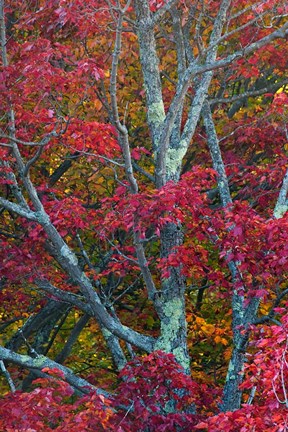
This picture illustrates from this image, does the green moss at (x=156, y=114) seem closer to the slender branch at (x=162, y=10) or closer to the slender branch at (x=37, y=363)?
the slender branch at (x=162, y=10)

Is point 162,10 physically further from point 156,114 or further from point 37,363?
point 37,363

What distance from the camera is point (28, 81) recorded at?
7.34 meters

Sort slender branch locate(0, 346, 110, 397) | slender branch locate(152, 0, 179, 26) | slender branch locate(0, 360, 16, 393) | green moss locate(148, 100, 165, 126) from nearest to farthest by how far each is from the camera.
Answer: slender branch locate(152, 0, 179, 26) < slender branch locate(0, 360, 16, 393) < slender branch locate(0, 346, 110, 397) < green moss locate(148, 100, 165, 126)

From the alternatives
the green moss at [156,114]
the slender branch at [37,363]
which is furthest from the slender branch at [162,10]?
the slender branch at [37,363]

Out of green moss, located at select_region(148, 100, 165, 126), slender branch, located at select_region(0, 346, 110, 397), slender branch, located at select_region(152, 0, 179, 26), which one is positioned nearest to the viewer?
slender branch, located at select_region(152, 0, 179, 26)

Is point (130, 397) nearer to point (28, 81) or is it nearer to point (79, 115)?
point (28, 81)

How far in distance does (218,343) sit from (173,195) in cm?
438

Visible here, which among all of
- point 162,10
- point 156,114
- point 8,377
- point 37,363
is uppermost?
point 162,10

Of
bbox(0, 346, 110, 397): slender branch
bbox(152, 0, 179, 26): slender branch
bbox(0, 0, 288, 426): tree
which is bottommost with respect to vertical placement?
bbox(0, 346, 110, 397): slender branch

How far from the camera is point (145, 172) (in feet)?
26.8

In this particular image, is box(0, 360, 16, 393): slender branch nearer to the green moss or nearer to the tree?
the tree

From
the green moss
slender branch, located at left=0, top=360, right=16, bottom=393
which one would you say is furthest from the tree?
slender branch, located at left=0, top=360, right=16, bottom=393

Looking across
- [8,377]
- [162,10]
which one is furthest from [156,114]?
[8,377]

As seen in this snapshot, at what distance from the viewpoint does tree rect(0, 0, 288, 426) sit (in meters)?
7.05
